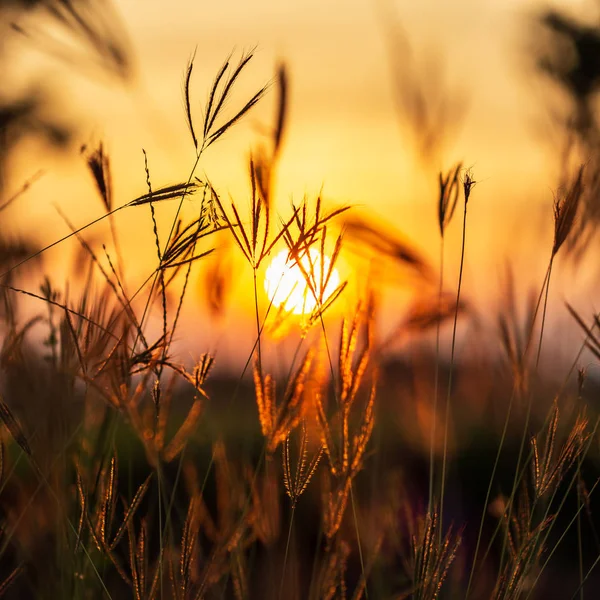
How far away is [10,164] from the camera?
1.90m

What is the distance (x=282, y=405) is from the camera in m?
1.24

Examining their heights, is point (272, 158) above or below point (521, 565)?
above

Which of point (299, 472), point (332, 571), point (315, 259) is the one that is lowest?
point (332, 571)

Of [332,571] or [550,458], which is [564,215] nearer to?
[550,458]

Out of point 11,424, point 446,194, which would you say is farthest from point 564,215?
point 11,424

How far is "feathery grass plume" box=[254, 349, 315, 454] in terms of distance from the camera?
124 centimetres

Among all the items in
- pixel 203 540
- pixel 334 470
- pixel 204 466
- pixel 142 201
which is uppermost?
A: pixel 142 201

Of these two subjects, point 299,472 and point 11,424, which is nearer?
point 11,424

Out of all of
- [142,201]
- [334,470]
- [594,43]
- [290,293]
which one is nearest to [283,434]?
[334,470]

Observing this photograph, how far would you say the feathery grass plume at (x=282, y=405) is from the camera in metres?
1.24

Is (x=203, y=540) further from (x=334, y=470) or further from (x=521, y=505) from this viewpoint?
(x=334, y=470)

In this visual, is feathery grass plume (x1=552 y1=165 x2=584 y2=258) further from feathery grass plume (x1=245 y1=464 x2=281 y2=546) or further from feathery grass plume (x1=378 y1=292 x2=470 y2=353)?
feathery grass plume (x1=245 y1=464 x2=281 y2=546)

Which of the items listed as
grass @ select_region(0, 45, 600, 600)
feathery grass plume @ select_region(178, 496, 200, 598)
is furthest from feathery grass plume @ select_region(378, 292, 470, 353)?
feathery grass plume @ select_region(178, 496, 200, 598)

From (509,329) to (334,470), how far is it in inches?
21.2
